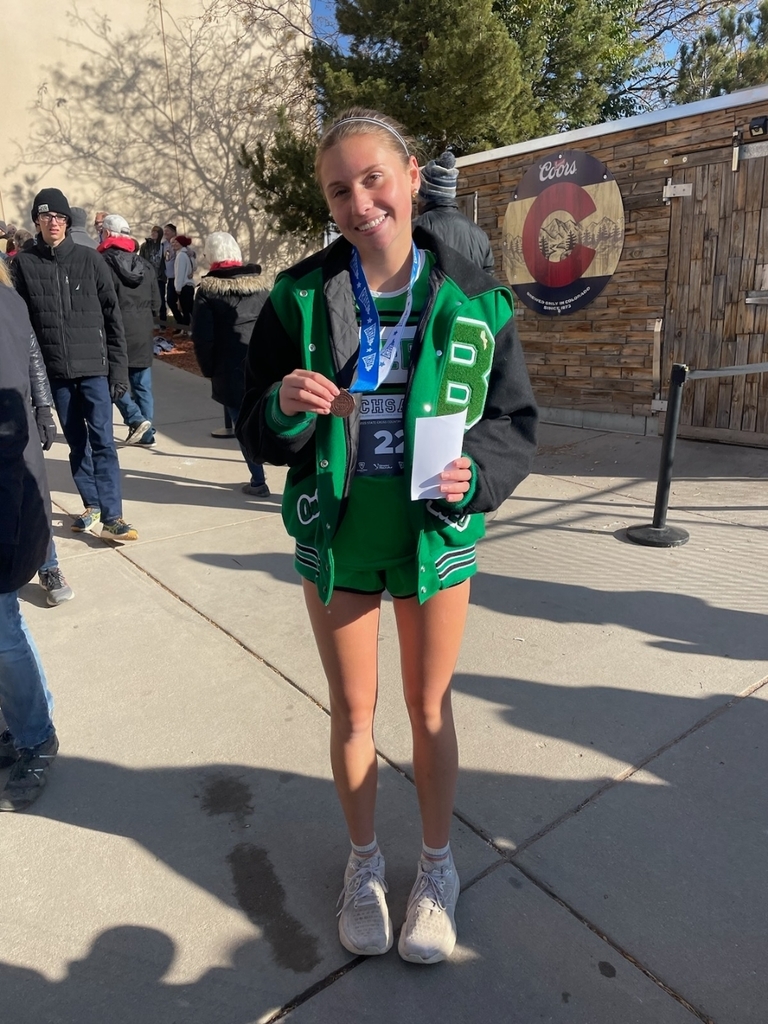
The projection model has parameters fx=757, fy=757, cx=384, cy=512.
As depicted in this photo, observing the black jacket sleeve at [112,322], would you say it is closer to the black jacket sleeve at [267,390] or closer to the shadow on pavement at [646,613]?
the shadow on pavement at [646,613]

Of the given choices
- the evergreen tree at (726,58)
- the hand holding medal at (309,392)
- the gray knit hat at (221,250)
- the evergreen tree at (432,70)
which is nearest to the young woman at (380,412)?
the hand holding medal at (309,392)

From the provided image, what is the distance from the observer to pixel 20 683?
8.41 feet

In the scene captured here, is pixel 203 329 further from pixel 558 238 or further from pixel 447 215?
pixel 558 238

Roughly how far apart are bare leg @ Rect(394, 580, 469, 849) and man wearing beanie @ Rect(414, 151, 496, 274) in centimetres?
362

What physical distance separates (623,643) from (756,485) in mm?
2991

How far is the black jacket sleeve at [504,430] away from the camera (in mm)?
1743

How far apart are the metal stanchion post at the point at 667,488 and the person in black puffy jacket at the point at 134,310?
469 centimetres

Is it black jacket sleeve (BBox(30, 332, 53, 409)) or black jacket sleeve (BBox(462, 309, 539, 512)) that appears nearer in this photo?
black jacket sleeve (BBox(462, 309, 539, 512))

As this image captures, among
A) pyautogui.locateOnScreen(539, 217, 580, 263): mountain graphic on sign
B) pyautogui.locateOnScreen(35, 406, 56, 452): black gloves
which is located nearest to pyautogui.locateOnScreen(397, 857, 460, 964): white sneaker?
pyautogui.locateOnScreen(35, 406, 56, 452): black gloves

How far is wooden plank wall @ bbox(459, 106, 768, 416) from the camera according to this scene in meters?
6.57

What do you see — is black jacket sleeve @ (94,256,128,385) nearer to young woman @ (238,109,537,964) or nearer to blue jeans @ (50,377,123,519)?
blue jeans @ (50,377,123,519)

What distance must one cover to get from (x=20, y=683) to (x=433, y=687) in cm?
152

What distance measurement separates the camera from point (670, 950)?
1940mm

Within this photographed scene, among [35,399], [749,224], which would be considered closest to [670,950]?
[35,399]
